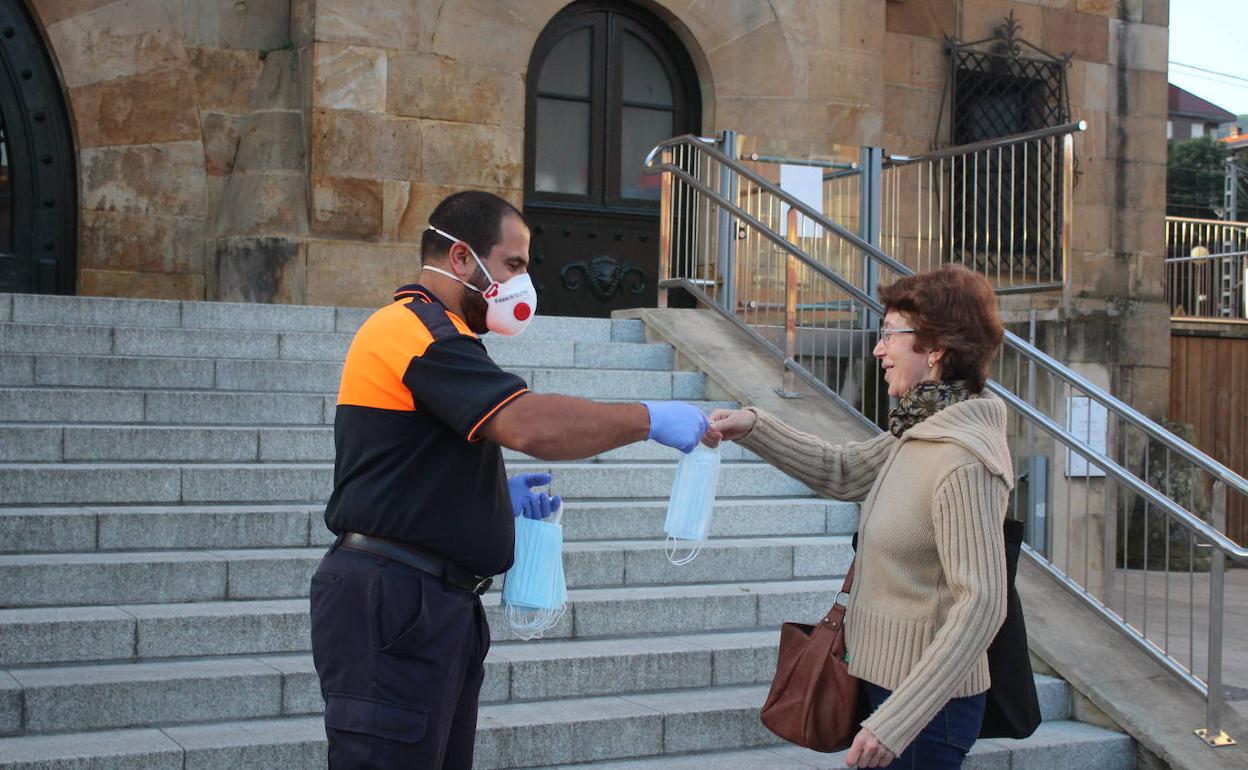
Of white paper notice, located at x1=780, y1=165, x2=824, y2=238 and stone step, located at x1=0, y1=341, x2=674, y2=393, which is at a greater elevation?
white paper notice, located at x1=780, y1=165, x2=824, y2=238

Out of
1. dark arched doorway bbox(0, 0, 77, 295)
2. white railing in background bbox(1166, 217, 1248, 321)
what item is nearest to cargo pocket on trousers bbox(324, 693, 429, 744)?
dark arched doorway bbox(0, 0, 77, 295)

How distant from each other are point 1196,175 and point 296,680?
194 ft

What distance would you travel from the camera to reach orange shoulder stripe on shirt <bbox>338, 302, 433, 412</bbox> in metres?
3.20

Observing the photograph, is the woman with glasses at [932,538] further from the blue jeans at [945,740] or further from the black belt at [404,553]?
the black belt at [404,553]

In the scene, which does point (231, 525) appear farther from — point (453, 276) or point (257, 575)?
point (453, 276)

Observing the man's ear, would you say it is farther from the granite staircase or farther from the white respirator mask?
the granite staircase

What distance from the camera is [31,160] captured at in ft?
33.6

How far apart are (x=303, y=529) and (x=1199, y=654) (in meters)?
4.40

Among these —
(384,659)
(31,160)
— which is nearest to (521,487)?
(384,659)

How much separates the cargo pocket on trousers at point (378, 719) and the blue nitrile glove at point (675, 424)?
2.64ft

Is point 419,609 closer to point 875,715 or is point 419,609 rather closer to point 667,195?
point 875,715

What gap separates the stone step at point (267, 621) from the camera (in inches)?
210

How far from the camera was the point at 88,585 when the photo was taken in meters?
5.73

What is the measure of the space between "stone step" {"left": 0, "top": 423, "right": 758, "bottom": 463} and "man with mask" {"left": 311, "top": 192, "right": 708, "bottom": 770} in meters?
3.78
